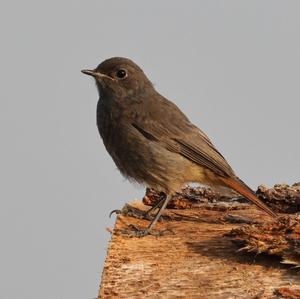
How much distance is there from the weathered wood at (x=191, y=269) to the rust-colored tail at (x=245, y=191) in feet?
2.60

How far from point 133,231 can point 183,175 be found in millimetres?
1733

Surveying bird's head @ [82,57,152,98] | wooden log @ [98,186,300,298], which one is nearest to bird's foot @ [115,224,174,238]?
wooden log @ [98,186,300,298]

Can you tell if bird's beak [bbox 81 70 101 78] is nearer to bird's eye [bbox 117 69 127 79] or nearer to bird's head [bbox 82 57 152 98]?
bird's head [bbox 82 57 152 98]

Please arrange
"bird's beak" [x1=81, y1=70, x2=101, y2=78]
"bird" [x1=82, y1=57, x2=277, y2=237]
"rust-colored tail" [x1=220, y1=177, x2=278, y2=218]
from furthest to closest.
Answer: "bird's beak" [x1=81, y1=70, x2=101, y2=78]
"bird" [x1=82, y1=57, x2=277, y2=237]
"rust-colored tail" [x1=220, y1=177, x2=278, y2=218]

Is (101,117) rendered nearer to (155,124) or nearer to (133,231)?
(155,124)

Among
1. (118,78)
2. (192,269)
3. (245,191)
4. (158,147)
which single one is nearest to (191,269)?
(192,269)

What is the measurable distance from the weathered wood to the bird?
1.72 metres

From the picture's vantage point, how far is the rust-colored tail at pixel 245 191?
753 centimetres

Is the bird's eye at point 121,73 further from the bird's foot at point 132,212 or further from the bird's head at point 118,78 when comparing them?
the bird's foot at point 132,212

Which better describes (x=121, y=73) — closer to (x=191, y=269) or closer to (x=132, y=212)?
(x=132, y=212)

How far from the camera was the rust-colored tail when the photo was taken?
753 cm

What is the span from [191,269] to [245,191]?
8.03 feet

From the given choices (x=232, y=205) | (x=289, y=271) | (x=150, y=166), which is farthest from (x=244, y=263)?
(x=150, y=166)

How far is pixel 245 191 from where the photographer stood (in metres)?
8.07
